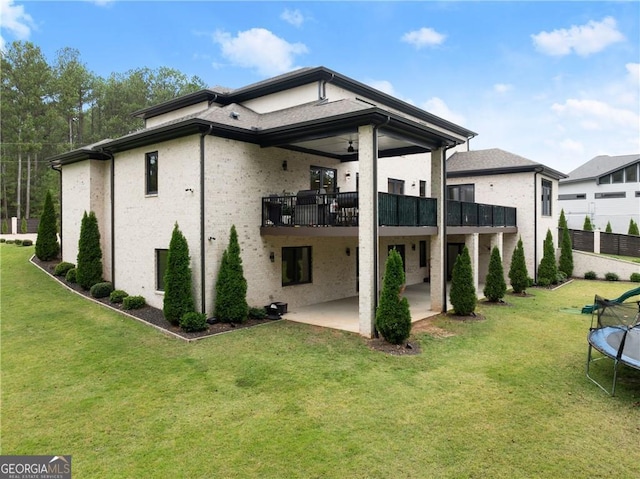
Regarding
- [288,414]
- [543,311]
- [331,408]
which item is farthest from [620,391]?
[543,311]

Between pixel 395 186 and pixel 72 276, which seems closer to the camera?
pixel 72 276

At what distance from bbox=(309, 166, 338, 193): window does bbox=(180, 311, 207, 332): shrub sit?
6.69m

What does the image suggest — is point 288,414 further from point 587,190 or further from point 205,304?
point 587,190

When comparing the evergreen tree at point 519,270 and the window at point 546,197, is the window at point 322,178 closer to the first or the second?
the evergreen tree at point 519,270

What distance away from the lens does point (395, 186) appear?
64.0 feet

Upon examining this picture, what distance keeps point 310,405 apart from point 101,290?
11.0m

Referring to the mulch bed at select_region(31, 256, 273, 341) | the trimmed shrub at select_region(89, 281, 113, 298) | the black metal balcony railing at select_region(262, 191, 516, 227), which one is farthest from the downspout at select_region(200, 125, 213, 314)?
the trimmed shrub at select_region(89, 281, 113, 298)

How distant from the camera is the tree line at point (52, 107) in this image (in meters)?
36.1

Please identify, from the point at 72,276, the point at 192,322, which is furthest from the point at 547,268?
the point at 72,276

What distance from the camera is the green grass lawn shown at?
524 centimetres

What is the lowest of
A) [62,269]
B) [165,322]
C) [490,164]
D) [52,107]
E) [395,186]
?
[165,322]

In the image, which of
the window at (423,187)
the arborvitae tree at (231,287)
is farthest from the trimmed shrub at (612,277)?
the arborvitae tree at (231,287)

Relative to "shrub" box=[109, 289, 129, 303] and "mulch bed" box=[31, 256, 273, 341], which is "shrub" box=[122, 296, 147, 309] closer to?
"mulch bed" box=[31, 256, 273, 341]

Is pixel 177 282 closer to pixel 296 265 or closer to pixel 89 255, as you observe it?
pixel 296 265
